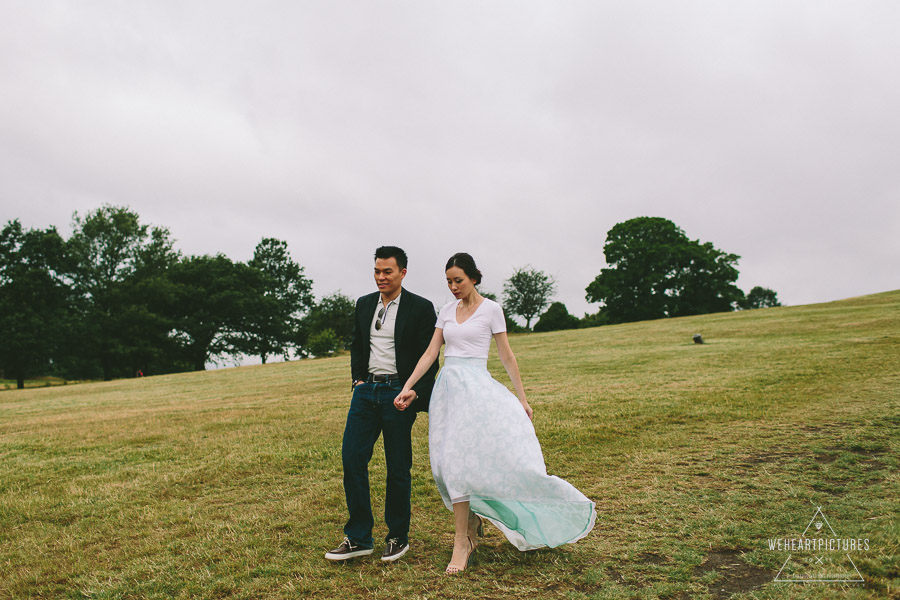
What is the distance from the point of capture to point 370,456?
525cm

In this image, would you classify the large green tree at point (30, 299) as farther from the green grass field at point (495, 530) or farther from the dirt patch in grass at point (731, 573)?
the dirt patch in grass at point (731, 573)

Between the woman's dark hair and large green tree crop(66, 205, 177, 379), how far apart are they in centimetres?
5744

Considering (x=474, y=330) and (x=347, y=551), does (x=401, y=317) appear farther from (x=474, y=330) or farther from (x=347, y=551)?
(x=347, y=551)

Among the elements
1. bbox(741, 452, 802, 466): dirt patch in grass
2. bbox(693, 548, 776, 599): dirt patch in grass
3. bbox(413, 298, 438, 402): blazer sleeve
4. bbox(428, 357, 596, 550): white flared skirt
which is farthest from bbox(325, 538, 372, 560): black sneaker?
bbox(741, 452, 802, 466): dirt patch in grass

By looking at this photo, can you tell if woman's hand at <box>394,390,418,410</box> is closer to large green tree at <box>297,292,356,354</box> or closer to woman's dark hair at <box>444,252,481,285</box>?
woman's dark hair at <box>444,252,481,285</box>

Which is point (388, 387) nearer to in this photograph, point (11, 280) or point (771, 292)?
point (11, 280)

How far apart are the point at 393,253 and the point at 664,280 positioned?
67571 mm

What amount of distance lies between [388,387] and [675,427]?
748 cm

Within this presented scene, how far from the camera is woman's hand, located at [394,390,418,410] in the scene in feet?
16.2

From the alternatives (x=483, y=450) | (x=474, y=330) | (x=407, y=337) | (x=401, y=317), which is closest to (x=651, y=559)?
(x=483, y=450)

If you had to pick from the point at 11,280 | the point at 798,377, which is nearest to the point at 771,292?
the point at 798,377

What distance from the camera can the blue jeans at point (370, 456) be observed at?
5.21m

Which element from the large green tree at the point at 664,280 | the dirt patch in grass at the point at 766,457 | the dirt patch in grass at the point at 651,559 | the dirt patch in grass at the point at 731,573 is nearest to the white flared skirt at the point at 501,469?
the dirt patch in grass at the point at 651,559

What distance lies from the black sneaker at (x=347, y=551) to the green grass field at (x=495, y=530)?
0.35 feet
